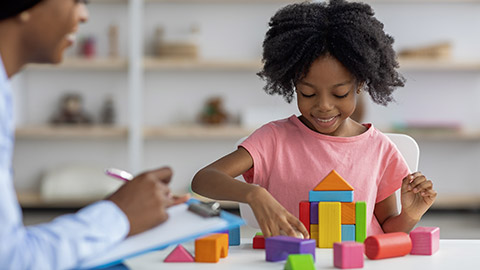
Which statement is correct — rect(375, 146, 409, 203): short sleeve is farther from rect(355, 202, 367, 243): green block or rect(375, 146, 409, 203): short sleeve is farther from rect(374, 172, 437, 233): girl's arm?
rect(355, 202, 367, 243): green block

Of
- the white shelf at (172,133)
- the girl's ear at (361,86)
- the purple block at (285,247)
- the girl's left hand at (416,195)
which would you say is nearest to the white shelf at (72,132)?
the white shelf at (172,133)

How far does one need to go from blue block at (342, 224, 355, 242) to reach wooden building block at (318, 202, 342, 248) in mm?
12

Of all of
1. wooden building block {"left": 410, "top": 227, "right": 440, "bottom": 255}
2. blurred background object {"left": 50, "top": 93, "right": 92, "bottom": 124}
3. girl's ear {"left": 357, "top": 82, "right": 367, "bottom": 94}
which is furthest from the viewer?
blurred background object {"left": 50, "top": 93, "right": 92, "bottom": 124}

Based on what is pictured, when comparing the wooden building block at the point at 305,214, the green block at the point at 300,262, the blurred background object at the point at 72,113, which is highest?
the blurred background object at the point at 72,113

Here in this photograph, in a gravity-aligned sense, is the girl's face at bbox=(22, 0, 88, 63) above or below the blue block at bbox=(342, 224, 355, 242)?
above

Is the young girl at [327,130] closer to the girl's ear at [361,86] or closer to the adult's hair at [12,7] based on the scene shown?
the girl's ear at [361,86]

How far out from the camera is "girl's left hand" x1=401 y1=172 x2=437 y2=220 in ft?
4.17

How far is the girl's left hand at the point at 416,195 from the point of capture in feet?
4.17

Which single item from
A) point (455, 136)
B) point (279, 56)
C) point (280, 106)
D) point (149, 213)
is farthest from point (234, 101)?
point (149, 213)

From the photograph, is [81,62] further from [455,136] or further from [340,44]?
[340,44]

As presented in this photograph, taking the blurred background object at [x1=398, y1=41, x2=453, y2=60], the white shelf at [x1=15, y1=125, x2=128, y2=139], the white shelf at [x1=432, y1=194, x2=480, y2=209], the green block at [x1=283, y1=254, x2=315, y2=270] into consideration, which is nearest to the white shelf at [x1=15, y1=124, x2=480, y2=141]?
the white shelf at [x1=15, y1=125, x2=128, y2=139]

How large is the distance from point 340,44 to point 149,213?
673mm

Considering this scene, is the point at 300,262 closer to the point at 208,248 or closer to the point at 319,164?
the point at 208,248

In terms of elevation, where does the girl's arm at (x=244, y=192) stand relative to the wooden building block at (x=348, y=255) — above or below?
above
